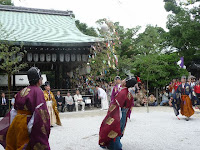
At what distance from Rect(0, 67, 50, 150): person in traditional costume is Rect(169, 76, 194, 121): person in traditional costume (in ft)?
21.8

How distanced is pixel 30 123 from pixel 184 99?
272 inches

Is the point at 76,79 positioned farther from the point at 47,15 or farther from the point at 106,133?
the point at 106,133

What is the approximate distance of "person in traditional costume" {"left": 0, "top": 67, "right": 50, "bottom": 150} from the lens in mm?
3316

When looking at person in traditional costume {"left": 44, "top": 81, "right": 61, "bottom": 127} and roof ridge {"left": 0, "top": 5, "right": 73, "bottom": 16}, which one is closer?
person in traditional costume {"left": 44, "top": 81, "right": 61, "bottom": 127}

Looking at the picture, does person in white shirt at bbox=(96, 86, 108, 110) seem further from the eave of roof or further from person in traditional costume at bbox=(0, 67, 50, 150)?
person in traditional costume at bbox=(0, 67, 50, 150)

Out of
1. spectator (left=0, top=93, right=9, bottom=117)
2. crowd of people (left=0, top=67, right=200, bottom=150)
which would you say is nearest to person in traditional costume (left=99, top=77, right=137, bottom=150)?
crowd of people (left=0, top=67, right=200, bottom=150)

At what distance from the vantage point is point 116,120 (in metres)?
4.74

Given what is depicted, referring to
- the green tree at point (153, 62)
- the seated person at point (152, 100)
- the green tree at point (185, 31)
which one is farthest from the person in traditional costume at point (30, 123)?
the green tree at point (185, 31)

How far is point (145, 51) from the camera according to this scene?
14.9 m

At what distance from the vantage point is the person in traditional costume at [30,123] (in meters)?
3.32

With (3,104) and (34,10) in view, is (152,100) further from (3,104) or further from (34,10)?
(34,10)

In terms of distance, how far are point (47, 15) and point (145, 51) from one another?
9.70 m

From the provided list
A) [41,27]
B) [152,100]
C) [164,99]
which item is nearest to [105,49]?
[152,100]

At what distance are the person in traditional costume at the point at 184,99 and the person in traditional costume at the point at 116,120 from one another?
4.47 metres
